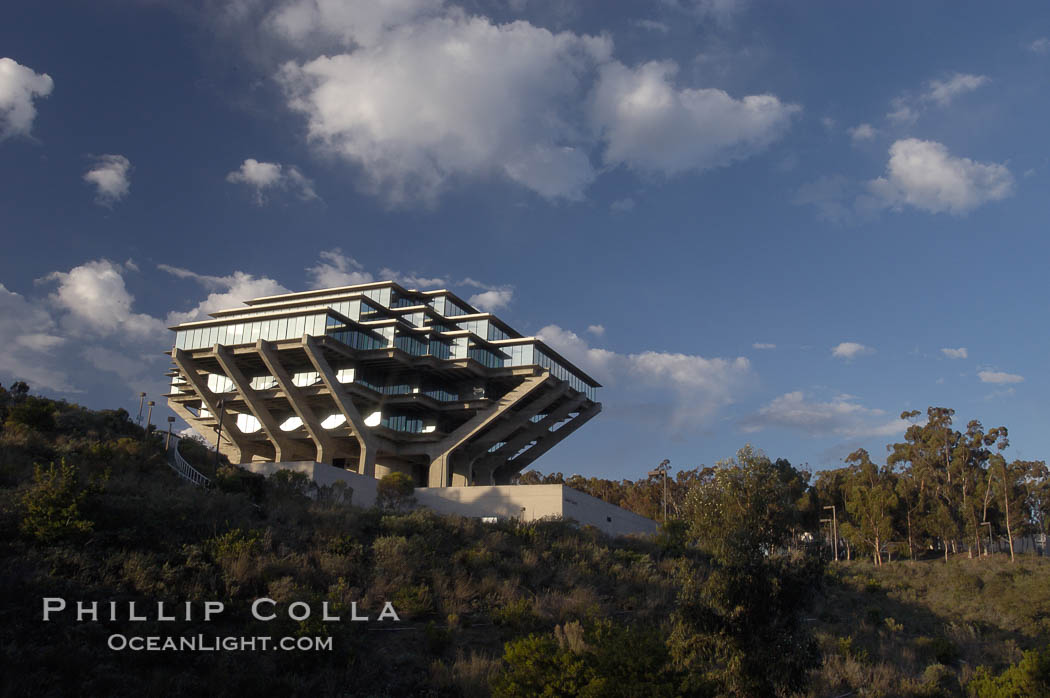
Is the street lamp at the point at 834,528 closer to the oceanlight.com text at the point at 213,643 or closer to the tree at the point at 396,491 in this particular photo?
the tree at the point at 396,491

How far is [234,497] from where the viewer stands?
28656 millimetres

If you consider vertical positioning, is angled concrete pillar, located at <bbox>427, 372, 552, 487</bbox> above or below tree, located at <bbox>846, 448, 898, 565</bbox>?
above

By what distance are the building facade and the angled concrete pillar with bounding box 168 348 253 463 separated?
9 cm

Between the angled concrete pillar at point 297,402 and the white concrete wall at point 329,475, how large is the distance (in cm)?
1114

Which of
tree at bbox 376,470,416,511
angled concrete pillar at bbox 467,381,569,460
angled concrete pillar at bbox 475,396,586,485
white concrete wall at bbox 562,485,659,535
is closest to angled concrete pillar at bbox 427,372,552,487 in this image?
angled concrete pillar at bbox 467,381,569,460

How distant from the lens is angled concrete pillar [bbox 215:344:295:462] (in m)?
60.3

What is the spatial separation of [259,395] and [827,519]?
52130mm

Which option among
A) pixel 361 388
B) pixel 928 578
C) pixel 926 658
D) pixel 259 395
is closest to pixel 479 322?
pixel 361 388

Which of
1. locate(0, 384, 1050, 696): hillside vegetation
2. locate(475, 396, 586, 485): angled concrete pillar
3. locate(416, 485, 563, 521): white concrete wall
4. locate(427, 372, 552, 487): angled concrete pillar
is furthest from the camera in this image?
locate(475, 396, 586, 485): angled concrete pillar

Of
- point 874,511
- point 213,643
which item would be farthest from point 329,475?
point 874,511

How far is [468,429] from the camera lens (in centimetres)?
6256

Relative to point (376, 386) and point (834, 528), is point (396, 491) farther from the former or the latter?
point (834, 528)

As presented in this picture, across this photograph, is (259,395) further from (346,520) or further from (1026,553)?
(1026,553)

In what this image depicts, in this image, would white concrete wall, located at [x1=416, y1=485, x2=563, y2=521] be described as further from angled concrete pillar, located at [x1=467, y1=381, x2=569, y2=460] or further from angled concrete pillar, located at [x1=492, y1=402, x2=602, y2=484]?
angled concrete pillar, located at [x1=492, y1=402, x2=602, y2=484]
